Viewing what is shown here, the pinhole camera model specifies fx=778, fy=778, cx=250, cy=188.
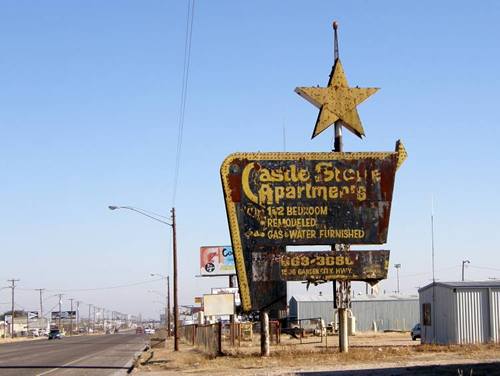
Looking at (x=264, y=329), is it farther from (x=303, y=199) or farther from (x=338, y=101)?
(x=338, y=101)

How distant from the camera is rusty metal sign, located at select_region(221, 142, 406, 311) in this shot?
2886cm

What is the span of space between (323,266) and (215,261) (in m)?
69.9

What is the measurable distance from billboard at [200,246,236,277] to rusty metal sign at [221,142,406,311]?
68.9 meters

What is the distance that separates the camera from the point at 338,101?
98.7ft

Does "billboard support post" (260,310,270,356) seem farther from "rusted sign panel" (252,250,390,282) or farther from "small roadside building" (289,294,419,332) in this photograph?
"small roadside building" (289,294,419,332)

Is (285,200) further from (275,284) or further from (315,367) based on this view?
(315,367)

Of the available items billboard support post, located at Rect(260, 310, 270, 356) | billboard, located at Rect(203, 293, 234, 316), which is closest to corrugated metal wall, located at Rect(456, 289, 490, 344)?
billboard support post, located at Rect(260, 310, 270, 356)

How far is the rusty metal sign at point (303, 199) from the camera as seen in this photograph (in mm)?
28859

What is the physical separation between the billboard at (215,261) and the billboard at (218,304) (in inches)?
1858

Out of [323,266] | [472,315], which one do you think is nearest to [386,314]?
[472,315]

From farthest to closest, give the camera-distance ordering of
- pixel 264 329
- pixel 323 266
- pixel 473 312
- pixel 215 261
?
pixel 215 261 < pixel 473 312 < pixel 264 329 < pixel 323 266

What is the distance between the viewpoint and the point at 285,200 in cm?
2906

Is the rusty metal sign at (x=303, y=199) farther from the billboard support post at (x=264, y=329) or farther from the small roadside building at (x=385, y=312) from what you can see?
the small roadside building at (x=385, y=312)

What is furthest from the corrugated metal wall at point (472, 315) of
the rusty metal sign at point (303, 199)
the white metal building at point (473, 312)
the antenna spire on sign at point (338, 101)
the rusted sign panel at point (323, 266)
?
the antenna spire on sign at point (338, 101)
